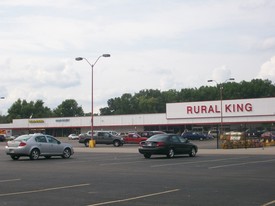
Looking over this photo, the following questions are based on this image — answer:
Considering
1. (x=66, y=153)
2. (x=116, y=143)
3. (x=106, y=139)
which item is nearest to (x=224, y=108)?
(x=106, y=139)

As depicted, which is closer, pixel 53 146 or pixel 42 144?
pixel 42 144

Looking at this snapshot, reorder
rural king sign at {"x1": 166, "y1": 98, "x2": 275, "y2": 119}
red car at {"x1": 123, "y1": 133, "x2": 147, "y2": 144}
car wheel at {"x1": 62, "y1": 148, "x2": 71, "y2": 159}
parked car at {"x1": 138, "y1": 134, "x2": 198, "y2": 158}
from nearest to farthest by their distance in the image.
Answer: parked car at {"x1": 138, "y1": 134, "x2": 198, "y2": 158}
car wheel at {"x1": 62, "y1": 148, "x2": 71, "y2": 159}
red car at {"x1": 123, "y1": 133, "x2": 147, "y2": 144}
rural king sign at {"x1": 166, "y1": 98, "x2": 275, "y2": 119}

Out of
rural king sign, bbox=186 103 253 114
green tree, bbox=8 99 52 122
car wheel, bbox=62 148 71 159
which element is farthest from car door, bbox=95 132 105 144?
green tree, bbox=8 99 52 122

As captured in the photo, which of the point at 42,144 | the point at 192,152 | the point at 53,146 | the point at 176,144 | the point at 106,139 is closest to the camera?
the point at 42,144

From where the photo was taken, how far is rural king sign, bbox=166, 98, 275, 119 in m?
83.4

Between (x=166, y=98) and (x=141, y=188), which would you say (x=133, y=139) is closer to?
(x=141, y=188)

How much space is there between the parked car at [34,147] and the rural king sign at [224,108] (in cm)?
5976

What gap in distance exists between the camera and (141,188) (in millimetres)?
13438

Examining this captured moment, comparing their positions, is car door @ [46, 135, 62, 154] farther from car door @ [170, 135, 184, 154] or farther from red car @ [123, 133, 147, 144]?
red car @ [123, 133, 147, 144]

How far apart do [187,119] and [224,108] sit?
7.74 m

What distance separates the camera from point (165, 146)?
93.8 feet

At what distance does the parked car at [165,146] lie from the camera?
1125 inches

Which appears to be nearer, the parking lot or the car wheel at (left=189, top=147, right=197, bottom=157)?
the parking lot

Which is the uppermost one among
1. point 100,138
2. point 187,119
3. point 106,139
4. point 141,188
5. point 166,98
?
point 166,98
